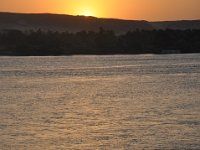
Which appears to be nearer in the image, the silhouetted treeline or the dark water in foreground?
the dark water in foreground

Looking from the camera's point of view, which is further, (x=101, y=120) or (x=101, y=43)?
(x=101, y=43)

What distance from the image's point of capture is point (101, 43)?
13988 cm

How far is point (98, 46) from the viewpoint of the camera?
463ft

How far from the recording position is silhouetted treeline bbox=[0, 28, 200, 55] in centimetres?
13912

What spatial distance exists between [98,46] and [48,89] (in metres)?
96.7

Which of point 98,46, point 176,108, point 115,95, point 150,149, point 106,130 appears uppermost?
point 98,46

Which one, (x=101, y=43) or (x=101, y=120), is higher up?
(x=101, y=43)

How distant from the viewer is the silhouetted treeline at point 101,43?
13912 cm

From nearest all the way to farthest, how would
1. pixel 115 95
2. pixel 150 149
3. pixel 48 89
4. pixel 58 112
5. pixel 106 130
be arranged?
1. pixel 150 149
2. pixel 106 130
3. pixel 58 112
4. pixel 115 95
5. pixel 48 89

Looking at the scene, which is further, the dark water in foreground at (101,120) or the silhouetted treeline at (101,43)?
the silhouetted treeline at (101,43)

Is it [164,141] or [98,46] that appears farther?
[98,46]

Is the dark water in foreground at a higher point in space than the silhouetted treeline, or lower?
lower

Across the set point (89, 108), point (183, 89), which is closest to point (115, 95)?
point (183, 89)

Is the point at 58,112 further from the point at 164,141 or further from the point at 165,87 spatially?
the point at 165,87
